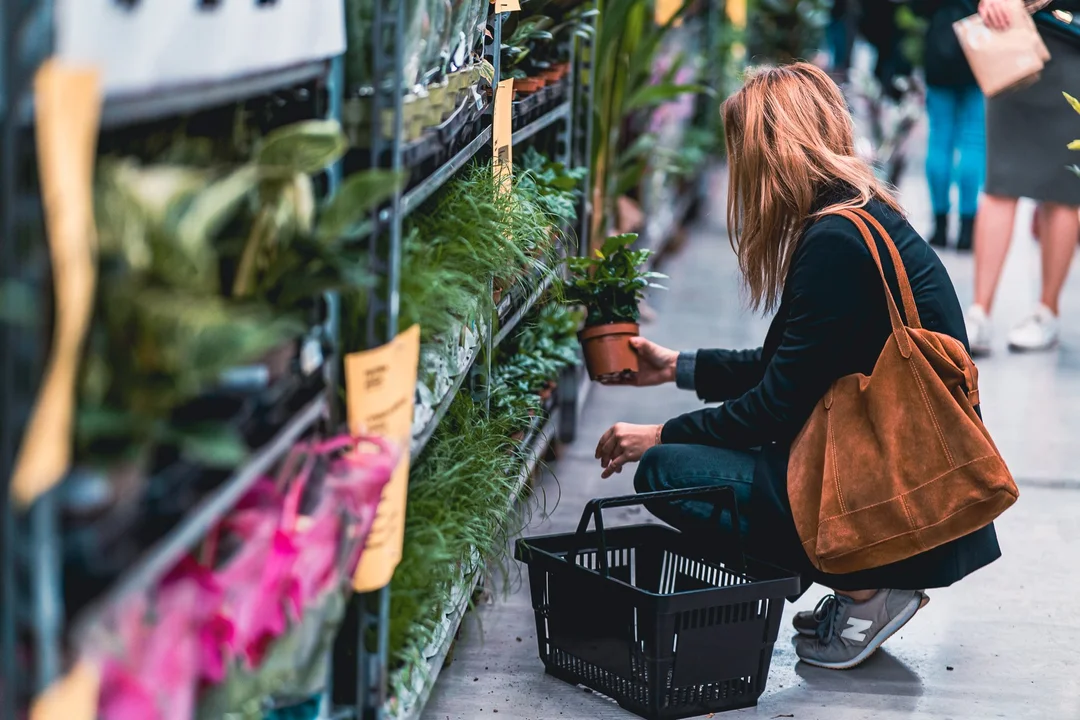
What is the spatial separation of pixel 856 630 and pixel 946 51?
13.4 feet

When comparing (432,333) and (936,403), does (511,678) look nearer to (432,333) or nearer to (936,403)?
(432,333)

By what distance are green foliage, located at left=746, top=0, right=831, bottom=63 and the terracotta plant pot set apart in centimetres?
628

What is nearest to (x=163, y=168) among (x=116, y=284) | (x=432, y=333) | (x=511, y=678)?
(x=116, y=284)

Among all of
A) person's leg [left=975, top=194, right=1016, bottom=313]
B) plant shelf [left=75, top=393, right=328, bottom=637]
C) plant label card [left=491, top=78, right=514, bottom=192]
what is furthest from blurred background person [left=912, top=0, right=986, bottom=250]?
plant shelf [left=75, top=393, right=328, bottom=637]

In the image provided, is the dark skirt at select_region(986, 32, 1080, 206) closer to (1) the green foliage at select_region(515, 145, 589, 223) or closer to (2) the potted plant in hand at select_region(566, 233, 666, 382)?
(1) the green foliage at select_region(515, 145, 589, 223)

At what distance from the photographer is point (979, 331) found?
16.0 ft

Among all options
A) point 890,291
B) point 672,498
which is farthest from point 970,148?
point 672,498

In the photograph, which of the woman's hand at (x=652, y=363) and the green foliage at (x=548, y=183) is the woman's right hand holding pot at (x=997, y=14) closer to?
the green foliage at (x=548, y=183)

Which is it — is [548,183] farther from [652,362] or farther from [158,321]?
[158,321]

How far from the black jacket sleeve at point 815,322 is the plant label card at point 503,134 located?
588 mm

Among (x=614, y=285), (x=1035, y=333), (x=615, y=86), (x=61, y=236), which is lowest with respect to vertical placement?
(x=1035, y=333)

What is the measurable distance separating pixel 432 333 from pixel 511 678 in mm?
767

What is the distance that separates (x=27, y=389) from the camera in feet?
3.11

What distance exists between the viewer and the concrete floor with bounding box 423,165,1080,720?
235 centimetres
